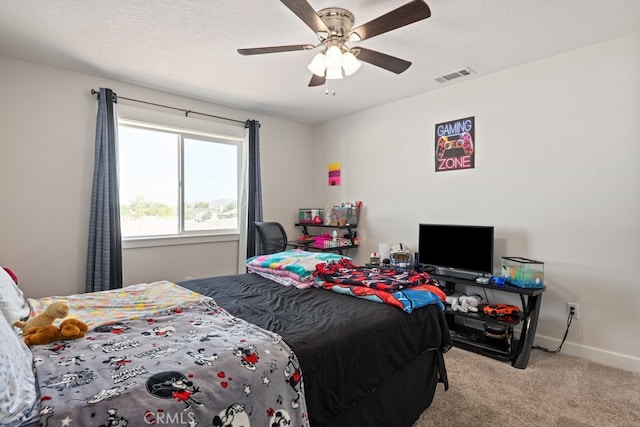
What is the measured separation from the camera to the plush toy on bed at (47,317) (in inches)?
51.2

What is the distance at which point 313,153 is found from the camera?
197 inches

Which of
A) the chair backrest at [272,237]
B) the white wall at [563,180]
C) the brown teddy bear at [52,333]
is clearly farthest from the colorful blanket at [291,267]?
the white wall at [563,180]

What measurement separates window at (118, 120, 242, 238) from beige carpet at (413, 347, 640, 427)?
3051 mm

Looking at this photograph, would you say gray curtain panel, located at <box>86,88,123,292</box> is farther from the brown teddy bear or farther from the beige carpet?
the beige carpet

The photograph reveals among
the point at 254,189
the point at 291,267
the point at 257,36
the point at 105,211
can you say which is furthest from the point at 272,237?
the point at 257,36

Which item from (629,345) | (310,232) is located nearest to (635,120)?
(629,345)

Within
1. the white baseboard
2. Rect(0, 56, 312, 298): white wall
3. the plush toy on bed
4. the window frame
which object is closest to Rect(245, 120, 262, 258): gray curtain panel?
the window frame

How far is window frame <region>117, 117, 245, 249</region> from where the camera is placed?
3426 mm

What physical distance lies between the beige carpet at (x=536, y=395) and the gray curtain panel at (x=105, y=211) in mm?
2906

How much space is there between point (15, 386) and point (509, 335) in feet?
10.0

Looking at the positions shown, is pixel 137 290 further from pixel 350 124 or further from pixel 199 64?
pixel 350 124

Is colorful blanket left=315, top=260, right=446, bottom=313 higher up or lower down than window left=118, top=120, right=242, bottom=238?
lower down

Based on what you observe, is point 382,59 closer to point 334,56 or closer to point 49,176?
point 334,56

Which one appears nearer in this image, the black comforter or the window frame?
the black comforter
